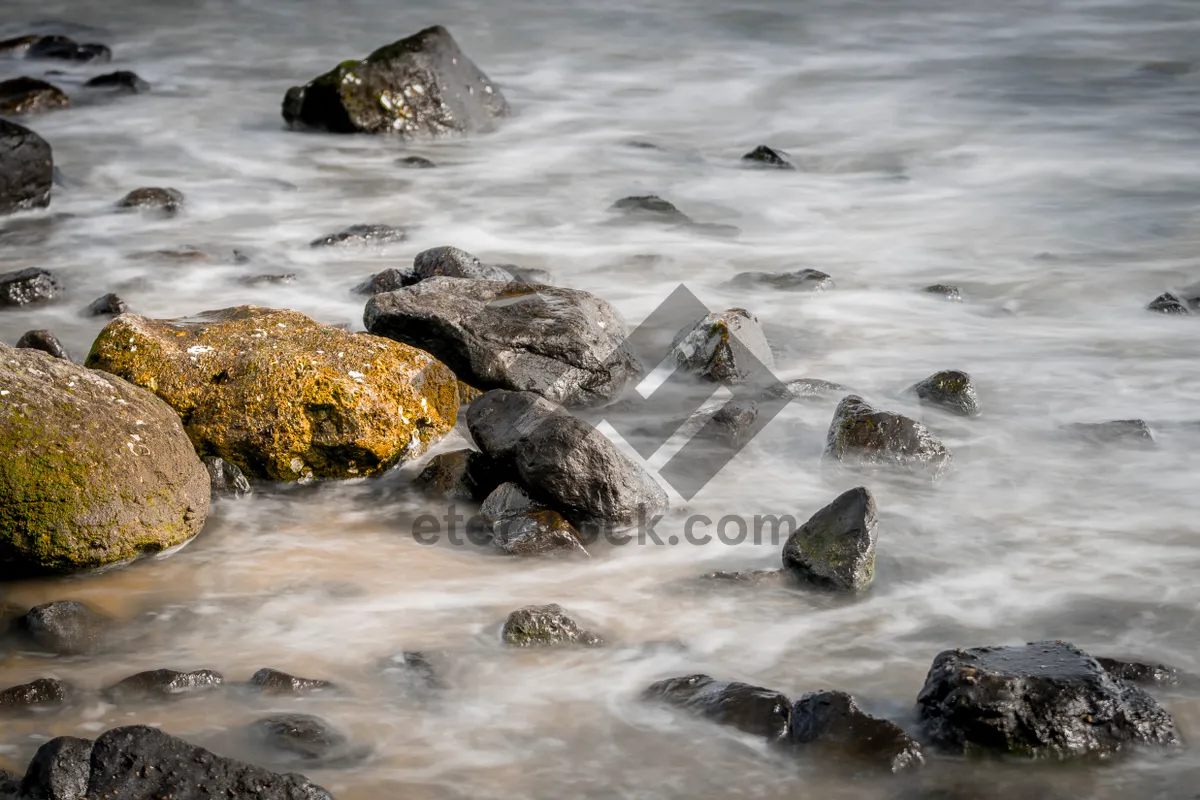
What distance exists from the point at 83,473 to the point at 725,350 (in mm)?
3075

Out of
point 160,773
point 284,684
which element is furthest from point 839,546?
point 160,773

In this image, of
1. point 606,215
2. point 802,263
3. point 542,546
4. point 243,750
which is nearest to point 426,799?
point 243,750

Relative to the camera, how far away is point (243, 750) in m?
3.42

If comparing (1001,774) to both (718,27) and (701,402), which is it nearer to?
(701,402)

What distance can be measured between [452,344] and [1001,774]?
3225mm

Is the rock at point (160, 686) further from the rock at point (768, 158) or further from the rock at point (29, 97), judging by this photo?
the rock at point (29, 97)

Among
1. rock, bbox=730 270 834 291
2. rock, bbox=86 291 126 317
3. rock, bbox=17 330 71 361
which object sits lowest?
rock, bbox=730 270 834 291

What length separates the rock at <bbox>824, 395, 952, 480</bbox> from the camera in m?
5.36

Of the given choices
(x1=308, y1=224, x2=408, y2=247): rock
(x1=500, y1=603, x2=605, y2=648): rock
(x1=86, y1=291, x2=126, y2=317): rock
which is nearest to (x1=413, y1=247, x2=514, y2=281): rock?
(x1=308, y1=224, x2=408, y2=247): rock

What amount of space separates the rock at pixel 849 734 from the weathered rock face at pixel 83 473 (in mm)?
2310

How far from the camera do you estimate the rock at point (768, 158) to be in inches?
432

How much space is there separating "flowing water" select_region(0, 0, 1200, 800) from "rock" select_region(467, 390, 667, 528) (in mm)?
171

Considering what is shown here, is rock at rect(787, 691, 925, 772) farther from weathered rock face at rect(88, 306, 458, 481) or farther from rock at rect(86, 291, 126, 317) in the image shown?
rock at rect(86, 291, 126, 317)

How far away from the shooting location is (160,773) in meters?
3.01
